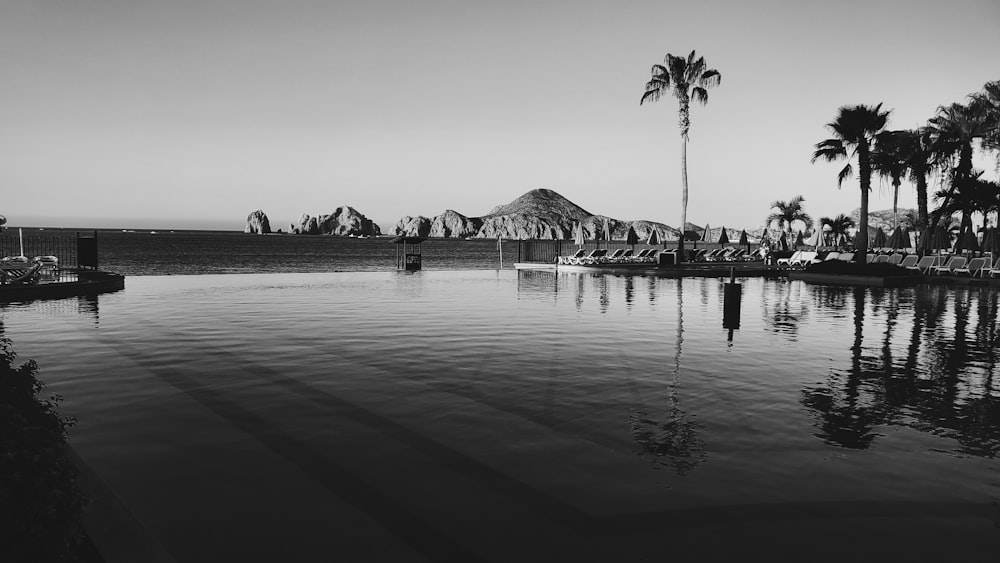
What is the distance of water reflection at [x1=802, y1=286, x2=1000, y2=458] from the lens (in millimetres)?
6120

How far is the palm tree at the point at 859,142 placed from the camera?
3166 cm

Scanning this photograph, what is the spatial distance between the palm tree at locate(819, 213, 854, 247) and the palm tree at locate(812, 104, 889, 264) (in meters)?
25.1

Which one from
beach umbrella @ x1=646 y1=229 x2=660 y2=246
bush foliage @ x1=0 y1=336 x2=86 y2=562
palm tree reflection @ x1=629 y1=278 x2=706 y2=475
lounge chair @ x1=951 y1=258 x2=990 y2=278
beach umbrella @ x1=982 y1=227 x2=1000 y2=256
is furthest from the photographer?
beach umbrella @ x1=646 y1=229 x2=660 y2=246

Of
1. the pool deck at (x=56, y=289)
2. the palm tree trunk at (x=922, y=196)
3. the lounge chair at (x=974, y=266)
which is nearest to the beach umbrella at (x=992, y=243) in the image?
the lounge chair at (x=974, y=266)

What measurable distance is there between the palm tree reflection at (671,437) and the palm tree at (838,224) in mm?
56792

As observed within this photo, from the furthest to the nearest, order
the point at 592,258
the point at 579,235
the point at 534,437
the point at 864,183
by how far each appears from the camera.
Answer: the point at 579,235 → the point at 592,258 → the point at 864,183 → the point at 534,437

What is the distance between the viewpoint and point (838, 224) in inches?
2271

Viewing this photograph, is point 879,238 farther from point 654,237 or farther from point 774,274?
point 774,274

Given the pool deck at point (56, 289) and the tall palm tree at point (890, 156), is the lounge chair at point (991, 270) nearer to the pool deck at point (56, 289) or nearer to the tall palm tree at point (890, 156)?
the tall palm tree at point (890, 156)

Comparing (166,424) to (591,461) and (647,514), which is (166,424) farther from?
(647,514)

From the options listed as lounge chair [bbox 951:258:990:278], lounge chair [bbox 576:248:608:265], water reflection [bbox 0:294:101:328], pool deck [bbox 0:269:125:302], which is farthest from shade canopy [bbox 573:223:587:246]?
water reflection [bbox 0:294:101:328]

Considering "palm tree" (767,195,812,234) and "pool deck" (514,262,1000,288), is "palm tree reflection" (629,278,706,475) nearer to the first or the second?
"pool deck" (514,262,1000,288)

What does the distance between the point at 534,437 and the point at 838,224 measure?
60.6 m

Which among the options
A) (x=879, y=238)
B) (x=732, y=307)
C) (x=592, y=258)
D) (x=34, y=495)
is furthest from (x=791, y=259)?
(x=34, y=495)
